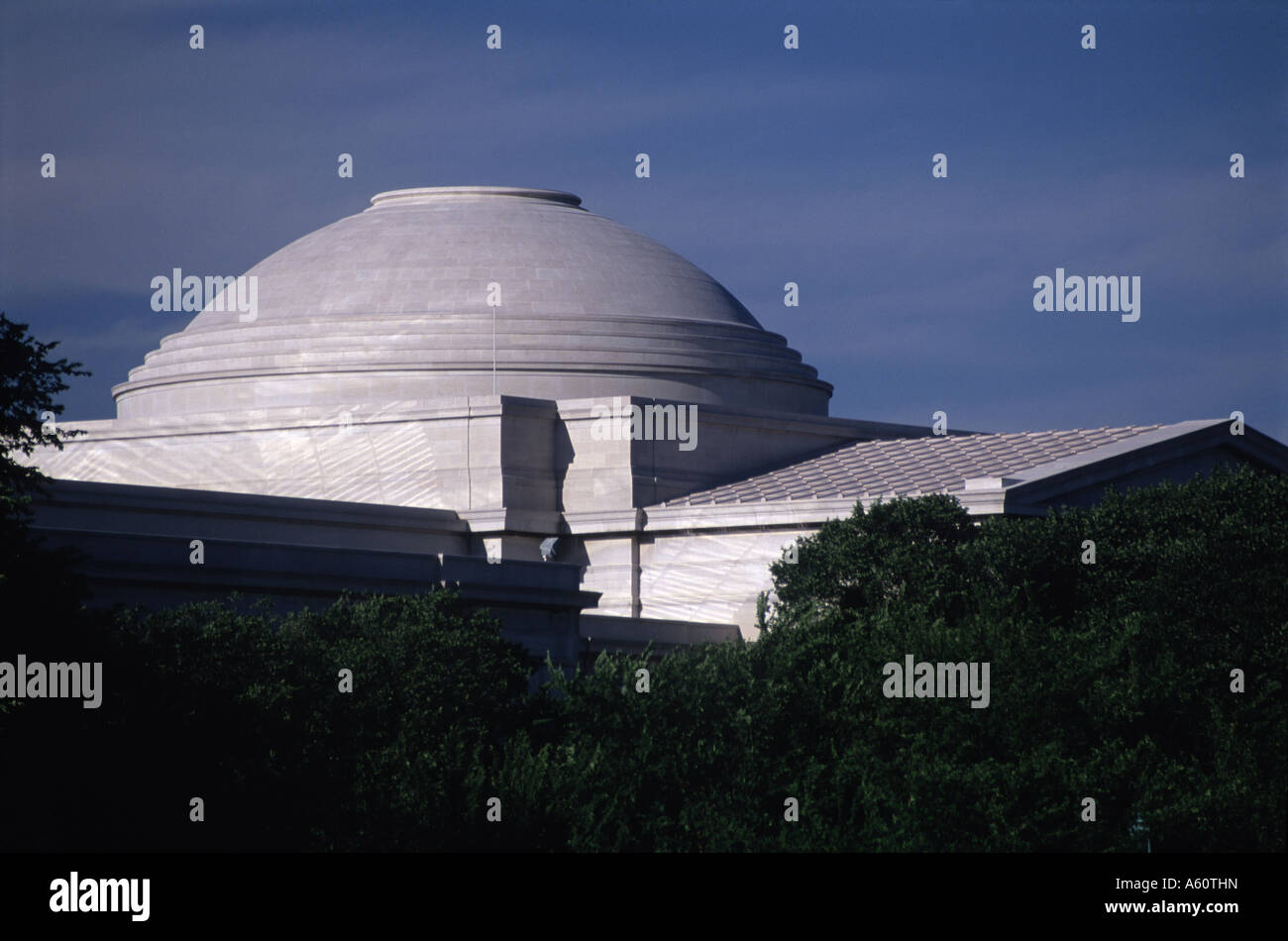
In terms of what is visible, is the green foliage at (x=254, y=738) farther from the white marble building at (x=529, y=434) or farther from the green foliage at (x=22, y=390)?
the white marble building at (x=529, y=434)

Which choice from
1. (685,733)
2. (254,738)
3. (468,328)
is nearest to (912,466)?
(468,328)

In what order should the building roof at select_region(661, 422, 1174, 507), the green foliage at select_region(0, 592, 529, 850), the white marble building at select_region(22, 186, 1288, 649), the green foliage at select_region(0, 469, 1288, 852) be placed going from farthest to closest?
the building roof at select_region(661, 422, 1174, 507) < the white marble building at select_region(22, 186, 1288, 649) < the green foliage at select_region(0, 469, 1288, 852) < the green foliage at select_region(0, 592, 529, 850)

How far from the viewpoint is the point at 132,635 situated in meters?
34.6

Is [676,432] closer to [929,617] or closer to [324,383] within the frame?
[324,383]

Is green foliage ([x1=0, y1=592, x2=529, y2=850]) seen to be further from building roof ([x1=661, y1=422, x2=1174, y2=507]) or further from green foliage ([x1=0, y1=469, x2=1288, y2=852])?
building roof ([x1=661, y1=422, x2=1174, y2=507])

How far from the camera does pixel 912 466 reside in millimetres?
56188

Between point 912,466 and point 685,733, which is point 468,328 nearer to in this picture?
point 912,466

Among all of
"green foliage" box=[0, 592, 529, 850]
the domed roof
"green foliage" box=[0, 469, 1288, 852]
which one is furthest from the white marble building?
"green foliage" box=[0, 592, 529, 850]

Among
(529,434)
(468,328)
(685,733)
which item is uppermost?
(468,328)

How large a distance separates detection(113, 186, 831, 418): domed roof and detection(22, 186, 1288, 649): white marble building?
7 centimetres

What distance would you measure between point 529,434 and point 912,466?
9.37 m

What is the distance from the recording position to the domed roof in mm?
58750

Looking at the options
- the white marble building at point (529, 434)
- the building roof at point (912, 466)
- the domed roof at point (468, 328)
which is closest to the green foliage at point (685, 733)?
the white marble building at point (529, 434)

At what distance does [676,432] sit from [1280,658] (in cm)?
2006
